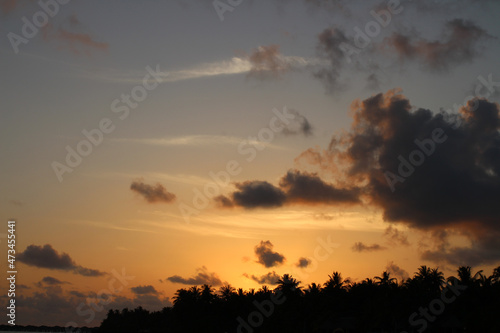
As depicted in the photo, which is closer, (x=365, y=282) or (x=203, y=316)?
(x=365, y=282)

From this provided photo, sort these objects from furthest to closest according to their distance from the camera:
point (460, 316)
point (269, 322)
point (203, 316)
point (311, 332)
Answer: point (203, 316)
point (269, 322)
point (311, 332)
point (460, 316)

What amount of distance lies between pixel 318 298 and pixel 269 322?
12479 mm

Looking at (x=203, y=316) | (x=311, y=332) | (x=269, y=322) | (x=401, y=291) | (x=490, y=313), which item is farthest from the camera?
(x=203, y=316)

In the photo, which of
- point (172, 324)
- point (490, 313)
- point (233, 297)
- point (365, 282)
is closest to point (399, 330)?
point (490, 313)

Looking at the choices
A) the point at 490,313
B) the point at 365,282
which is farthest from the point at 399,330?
the point at 365,282

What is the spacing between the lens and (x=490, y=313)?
72.2 metres

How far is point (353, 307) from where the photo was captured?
4227 inches

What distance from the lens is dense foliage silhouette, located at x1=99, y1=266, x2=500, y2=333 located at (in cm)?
8100

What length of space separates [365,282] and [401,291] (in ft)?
86.4

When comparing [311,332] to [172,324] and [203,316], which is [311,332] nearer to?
[203,316]

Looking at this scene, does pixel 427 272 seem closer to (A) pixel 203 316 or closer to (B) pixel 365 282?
(B) pixel 365 282

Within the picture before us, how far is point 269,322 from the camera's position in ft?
354

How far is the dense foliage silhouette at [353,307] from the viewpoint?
81.0 m

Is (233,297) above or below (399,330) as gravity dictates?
above
